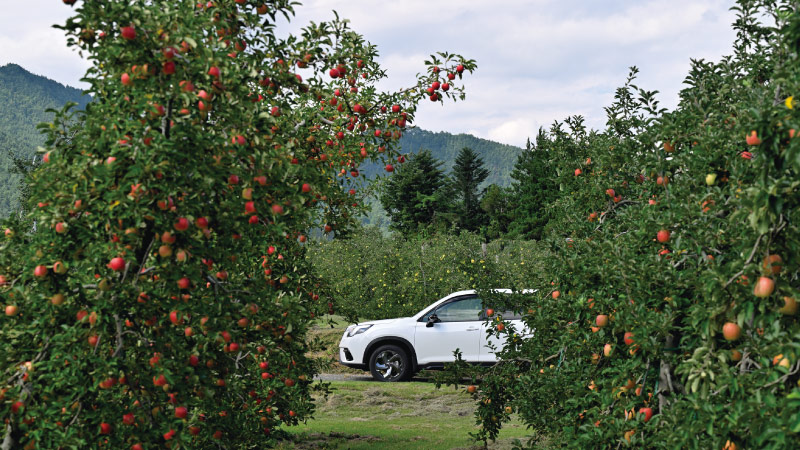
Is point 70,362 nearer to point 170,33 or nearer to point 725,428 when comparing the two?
point 170,33

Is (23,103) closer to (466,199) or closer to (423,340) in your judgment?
(466,199)

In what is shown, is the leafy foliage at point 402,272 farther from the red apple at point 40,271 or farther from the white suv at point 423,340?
the red apple at point 40,271

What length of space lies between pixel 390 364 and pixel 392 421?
3.05 meters

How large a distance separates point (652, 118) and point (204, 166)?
2.98m

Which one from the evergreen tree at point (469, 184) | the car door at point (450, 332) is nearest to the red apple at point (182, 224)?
the car door at point (450, 332)

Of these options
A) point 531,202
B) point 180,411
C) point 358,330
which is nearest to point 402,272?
point 358,330

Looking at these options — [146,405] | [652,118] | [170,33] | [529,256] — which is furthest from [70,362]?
[529,256]

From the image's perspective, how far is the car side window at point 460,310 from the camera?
11078mm

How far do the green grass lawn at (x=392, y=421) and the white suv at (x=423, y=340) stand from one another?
0.40m

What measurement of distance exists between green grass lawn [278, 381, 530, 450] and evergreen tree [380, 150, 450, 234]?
3125cm

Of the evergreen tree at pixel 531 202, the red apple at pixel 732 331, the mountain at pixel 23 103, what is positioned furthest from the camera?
the mountain at pixel 23 103

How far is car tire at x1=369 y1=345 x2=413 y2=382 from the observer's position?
37.3 ft

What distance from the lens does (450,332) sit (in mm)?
11062

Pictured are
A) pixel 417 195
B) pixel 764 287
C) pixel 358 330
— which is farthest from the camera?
pixel 417 195
